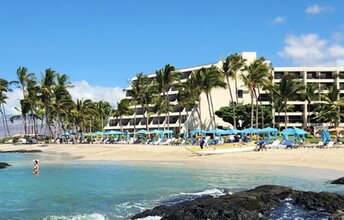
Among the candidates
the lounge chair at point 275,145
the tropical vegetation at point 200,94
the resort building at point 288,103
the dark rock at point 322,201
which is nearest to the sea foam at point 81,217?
the dark rock at point 322,201

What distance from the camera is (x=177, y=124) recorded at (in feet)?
313

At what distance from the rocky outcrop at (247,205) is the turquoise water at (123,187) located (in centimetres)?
243

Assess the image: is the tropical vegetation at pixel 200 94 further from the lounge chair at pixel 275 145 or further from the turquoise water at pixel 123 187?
the turquoise water at pixel 123 187

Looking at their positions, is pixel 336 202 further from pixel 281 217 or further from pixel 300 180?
pixel 300 180

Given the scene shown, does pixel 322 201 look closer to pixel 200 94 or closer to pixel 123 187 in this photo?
pixel 123 187

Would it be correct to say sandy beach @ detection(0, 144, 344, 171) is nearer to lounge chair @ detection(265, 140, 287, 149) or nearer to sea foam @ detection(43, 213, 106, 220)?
lounge chair @ detection(265, 140, 287, 149)

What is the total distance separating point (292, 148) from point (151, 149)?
56.9 feet

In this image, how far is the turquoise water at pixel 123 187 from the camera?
16.8 metres

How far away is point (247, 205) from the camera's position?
543 inches

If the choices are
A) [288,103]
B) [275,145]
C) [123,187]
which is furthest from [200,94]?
[123,187]

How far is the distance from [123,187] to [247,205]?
11.1m

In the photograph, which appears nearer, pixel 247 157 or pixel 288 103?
pixel 247 157

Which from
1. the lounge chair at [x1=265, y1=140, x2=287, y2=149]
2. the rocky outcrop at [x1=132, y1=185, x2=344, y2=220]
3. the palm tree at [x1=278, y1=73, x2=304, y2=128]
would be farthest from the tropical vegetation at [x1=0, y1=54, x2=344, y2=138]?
the rocky outcrop at [x1=132, y1=185, x2=344, y2=220]

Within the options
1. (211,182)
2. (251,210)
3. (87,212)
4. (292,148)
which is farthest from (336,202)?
(292,148)
